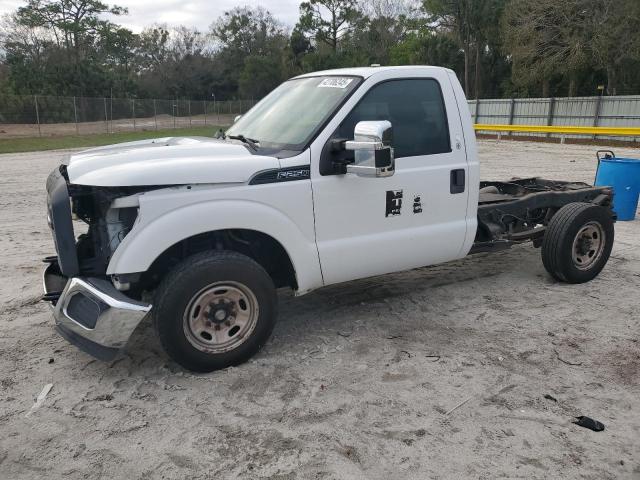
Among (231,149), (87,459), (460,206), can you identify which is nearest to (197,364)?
(87,459)

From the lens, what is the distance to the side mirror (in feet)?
11.7

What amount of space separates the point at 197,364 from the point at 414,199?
204cm

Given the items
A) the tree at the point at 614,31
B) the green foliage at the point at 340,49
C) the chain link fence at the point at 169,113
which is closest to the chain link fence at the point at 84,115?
the chain link fence at the point at 169,113

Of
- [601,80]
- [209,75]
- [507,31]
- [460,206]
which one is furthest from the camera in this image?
[209,75]

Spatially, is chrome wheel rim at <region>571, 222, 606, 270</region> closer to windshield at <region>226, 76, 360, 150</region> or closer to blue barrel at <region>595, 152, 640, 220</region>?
blue barrel at <region>595, 152, 640, 220</region>

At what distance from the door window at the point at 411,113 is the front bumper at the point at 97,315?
2.05 meters

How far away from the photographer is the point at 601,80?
35625 millimetres

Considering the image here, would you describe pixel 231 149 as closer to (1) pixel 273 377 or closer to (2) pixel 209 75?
(1) pixel 273 377

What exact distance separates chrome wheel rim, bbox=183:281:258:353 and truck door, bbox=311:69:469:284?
657mm

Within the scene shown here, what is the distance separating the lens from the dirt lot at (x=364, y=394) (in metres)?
2.98

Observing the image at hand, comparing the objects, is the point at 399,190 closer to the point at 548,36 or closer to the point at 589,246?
the point at 589,246

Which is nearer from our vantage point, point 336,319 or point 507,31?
point 336,319

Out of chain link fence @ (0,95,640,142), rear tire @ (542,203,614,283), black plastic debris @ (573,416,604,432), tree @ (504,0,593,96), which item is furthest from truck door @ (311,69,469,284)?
tree @ (504,0,593,96)

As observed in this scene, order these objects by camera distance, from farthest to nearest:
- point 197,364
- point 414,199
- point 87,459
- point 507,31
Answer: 1. point 507,31
2. point 414,199
3. point 197,364
4. point 87,459
